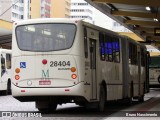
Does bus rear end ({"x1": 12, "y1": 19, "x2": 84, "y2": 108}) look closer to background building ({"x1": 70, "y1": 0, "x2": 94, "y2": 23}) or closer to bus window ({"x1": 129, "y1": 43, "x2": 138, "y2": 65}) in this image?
bus window ({"x1": 129, "y1": 43, "x2": 138, "y2": 65})

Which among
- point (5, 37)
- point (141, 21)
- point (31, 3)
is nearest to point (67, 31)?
point (141, 21)

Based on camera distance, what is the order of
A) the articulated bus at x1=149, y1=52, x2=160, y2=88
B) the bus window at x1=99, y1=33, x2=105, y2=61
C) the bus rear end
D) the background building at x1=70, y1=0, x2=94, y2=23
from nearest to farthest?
the bus rear end, the bus window at x1=99, y1=33, x2=105, y2=61, the articulated bus at x1=149, y1=52, x2=160, y2=88, the background building at x1=70, y1=0, x2=94, y2=23

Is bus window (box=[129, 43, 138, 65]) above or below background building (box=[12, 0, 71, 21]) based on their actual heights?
below

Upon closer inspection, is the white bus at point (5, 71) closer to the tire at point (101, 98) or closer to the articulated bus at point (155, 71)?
the tire at point (101, 98)

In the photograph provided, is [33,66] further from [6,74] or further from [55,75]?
[6,74]

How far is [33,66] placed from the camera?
15.0 meters

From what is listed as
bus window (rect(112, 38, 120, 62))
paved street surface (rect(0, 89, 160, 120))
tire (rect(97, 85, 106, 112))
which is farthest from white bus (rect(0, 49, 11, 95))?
tire (rect(97, 85, 106, 112))

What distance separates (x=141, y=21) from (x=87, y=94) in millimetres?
22463

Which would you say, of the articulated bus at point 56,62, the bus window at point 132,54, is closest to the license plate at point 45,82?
the articulated bus at point 56,62

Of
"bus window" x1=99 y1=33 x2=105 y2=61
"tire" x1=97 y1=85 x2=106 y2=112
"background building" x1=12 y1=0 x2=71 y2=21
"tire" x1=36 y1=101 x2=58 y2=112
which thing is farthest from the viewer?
"background building" x1=12 y1=0 x2=71 y2=21

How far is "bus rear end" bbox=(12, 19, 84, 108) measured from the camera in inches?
578

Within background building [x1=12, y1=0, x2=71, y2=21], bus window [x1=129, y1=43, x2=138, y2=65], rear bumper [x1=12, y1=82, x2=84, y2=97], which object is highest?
background building [x1=12, y1=0, x2=71, y2=21]

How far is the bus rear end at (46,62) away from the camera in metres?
14.7

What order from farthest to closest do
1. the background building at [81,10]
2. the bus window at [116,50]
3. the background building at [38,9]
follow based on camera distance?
1. the background building at [81,10]
2. the background building at [38,9]
3. the bus window at [116,50]
